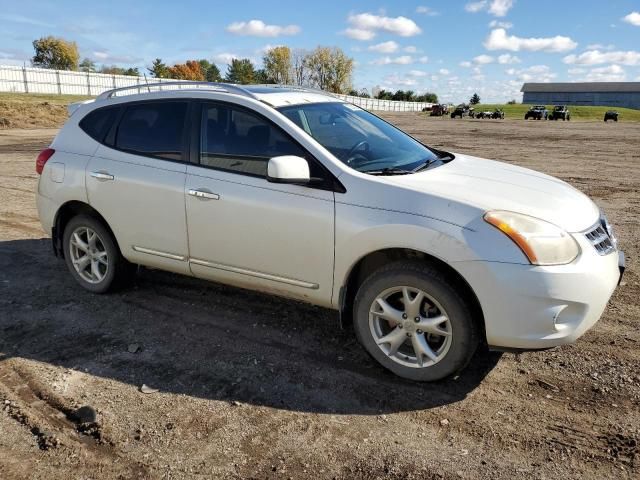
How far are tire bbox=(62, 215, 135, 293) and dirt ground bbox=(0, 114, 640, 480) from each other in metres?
0.15

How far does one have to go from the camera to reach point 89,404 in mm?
3379

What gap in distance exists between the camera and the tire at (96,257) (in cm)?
496

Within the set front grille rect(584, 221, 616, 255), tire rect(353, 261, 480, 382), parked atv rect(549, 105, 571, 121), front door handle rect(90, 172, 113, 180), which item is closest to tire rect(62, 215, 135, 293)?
front door handle rect(90, 172, 113, 180)

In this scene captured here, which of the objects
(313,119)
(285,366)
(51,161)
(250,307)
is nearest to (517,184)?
(313,119)

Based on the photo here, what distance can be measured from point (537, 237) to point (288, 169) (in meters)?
1.60

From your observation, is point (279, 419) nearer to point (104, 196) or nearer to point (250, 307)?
point (250, 307)

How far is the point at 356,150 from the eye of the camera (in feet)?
13.3

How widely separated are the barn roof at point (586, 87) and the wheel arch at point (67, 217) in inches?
A: 5960

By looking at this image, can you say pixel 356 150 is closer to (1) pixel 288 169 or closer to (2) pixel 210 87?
(1) pixel 288 169

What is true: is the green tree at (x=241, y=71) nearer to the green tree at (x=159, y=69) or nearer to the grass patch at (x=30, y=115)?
the green tree at (x=159, y=69)

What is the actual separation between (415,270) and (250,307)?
1954mm

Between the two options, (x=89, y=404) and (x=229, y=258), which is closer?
(x=89, y=404)

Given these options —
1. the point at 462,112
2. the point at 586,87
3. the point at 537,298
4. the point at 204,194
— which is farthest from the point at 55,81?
the point at 586,87

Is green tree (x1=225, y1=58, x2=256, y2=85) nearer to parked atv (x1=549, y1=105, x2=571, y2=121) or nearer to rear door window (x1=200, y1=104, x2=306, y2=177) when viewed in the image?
parked atv (x1=549, y1=105, x2=571, y2=121)
